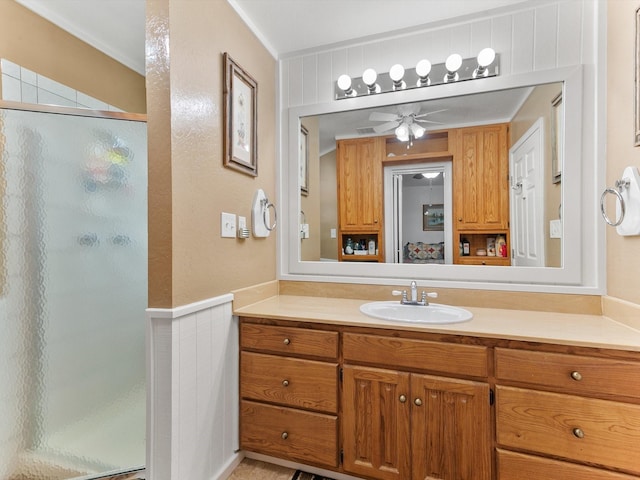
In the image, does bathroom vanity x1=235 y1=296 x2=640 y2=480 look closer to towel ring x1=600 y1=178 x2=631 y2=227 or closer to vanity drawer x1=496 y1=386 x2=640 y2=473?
vanity drawer x1=496 y1=386 x2=640 y2=473

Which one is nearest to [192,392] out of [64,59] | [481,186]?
[481,186]

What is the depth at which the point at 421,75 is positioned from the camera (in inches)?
67.8

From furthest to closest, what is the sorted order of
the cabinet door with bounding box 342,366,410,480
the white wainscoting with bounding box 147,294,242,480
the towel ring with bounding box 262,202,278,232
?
the towel ring with bounding box 262,202,278,232
the cabinet door with bounding box 342,366,410,480
the white wainscoting with bounding box 147,294,242,480

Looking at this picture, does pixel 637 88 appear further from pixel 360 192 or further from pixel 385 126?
pixel 360 192

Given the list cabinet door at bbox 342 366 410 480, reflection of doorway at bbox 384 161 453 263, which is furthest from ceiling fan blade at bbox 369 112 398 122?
cabinet door at bbox 342 366 410 480

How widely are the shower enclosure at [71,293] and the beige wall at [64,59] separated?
1.67 feet

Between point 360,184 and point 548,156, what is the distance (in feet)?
3.32

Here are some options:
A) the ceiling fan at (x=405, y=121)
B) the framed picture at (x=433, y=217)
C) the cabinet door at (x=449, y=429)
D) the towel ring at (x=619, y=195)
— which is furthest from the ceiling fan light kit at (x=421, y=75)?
the cabinet door at (x=449, y=429)

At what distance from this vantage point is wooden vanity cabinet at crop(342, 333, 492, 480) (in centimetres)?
119

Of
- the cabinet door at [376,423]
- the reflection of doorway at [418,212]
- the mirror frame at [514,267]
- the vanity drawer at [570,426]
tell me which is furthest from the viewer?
the reflection of doorway at [418,212]

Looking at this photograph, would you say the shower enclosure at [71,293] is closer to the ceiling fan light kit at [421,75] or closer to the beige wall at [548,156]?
the ceiling fan light kit at [421,75]

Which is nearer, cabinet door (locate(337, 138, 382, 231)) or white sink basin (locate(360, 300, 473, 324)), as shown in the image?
white sink basin (locate(360, 300, 473, 324))

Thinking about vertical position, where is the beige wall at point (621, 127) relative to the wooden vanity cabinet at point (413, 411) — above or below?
above

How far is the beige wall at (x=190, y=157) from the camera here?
1.17 m
